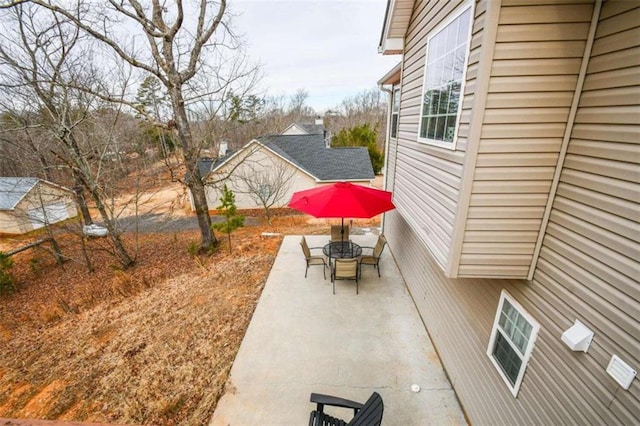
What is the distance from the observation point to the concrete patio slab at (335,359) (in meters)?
3.57

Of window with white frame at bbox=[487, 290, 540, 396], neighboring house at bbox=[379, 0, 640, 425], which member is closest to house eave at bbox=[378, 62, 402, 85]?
neighboring house at bbox=[379, 0, 640, 425]

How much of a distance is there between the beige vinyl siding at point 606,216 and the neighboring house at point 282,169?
48.7 feet

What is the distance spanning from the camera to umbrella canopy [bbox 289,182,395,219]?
18.2 ft

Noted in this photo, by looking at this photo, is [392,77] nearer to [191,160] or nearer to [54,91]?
[191,160]

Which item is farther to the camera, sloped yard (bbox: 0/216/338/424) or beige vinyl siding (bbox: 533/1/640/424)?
sloped yard (bbox: 0/216/338/424)

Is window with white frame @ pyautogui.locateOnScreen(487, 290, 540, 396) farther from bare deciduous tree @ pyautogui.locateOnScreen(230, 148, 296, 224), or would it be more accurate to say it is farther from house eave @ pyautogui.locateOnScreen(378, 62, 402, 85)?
bare deciduous tree @ pyautogui.locateOnScreen(230, 148, 296, 224)

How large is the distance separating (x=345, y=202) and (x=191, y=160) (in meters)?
6.09

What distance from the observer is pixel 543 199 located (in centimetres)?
229

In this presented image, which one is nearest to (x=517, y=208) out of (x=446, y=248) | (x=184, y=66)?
(x=446, y=248)

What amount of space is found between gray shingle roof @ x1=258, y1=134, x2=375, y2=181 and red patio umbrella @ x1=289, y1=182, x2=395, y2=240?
1315cm

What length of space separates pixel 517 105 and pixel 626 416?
2276mm

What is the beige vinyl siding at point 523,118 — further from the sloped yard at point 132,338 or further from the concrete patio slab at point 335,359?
the sloped yard at point 132,338

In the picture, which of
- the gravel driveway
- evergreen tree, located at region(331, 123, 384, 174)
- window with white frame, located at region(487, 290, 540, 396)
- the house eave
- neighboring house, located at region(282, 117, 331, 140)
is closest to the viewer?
window with white frame, located at region(487, 290, 540, 396)

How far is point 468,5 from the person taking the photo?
2.58 metres
